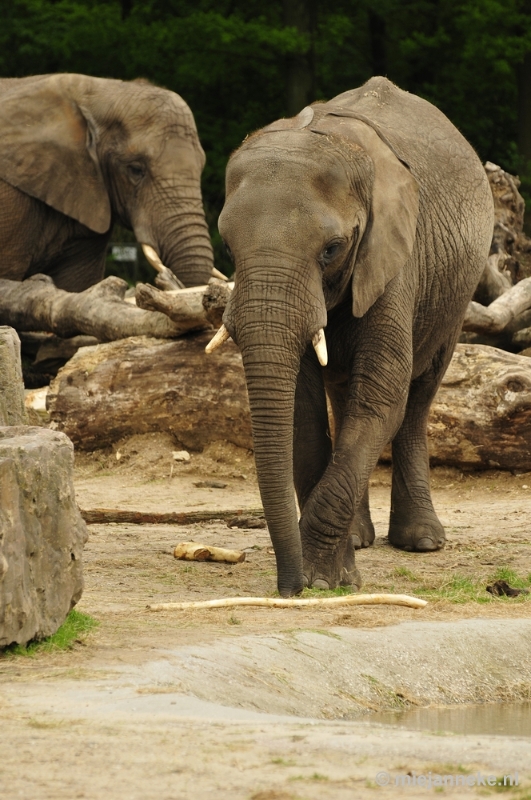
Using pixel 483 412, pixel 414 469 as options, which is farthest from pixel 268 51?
pixel 414 469

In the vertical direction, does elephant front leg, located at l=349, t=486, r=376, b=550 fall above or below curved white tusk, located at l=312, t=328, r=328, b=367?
below

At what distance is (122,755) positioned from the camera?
4055 mm

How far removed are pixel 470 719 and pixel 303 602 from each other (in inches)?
52.6

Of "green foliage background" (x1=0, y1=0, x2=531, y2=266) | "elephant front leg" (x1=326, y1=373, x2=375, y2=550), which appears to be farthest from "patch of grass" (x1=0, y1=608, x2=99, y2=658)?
"green foliage background" (x1=0, y1=0, x2=531, y2=266)

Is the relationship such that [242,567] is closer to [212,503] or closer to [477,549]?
[477,549]

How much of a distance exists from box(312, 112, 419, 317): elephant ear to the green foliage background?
548 inches

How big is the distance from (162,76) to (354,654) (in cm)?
1857

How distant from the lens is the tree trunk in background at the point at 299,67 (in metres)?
22.2

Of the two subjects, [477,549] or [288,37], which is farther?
[288,37]

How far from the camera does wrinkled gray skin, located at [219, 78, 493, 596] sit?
22.7 ft

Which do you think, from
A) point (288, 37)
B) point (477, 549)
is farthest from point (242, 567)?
point (288, 37)

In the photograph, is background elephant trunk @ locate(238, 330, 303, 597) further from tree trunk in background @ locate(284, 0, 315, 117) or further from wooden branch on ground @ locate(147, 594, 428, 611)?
tree trunk in background @ locate(284, 0, 315, 117)

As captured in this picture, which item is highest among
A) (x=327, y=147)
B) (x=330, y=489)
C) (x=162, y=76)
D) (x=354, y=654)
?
(x=162, y=76)

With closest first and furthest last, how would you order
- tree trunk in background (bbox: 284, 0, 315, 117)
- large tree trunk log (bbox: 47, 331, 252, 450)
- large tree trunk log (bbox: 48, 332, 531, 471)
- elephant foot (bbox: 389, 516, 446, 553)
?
elephant foot (bbox: 389, 516, 446, 553)
large tree trunk log (bbox: 48, 332, 531, 471)
large tree trunk log (bbox: 47, 331, 252, 450)
tree trunk in background (bbox: 284, 0, 315, 117)
